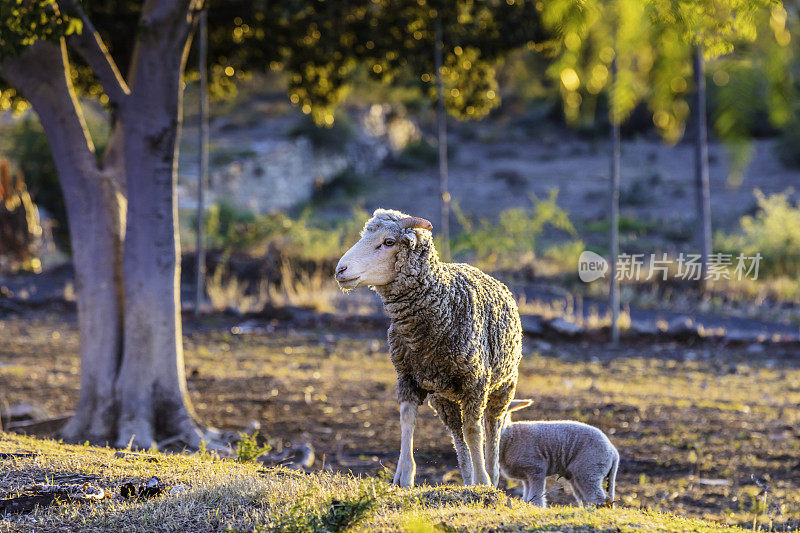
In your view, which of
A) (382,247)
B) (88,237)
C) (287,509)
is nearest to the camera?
(287,509)

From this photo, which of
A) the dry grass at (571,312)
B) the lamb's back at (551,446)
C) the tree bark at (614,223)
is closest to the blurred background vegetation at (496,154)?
the tree bark at (614,223)

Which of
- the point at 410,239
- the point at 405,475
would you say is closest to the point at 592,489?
the point at 405,475

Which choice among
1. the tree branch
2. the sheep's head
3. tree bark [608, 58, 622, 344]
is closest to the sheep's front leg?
the sheep's head

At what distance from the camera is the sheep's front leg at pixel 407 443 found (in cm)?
488

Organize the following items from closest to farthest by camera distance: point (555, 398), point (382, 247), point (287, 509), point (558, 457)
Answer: point (287, 509)
point (382, 247)
point (558, 457)
point (555, 398)

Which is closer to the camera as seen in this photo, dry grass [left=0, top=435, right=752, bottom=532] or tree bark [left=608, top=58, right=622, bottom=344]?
dry grass [left=0, top=435, right=752, bottom=532]

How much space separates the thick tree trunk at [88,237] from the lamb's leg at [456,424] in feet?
13.3

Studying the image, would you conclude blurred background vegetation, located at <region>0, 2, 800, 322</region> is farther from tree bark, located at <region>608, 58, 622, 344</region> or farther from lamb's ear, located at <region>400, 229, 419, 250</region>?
lamb's ear, located at <region>400, 229, 419, 250</region>

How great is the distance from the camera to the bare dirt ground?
7.11 meters

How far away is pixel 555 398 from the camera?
9.64m

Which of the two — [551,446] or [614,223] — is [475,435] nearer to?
[551,446]

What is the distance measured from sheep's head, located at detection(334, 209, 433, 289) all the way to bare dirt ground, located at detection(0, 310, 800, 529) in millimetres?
2897

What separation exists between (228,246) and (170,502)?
47.8ft

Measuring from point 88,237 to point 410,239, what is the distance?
4.49m
